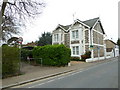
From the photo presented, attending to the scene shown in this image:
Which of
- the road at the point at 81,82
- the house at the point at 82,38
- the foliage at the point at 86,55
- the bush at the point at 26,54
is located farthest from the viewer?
the house at the point at 82,38

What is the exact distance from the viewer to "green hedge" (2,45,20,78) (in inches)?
413

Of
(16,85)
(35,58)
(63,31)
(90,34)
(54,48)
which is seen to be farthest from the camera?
(63,31)

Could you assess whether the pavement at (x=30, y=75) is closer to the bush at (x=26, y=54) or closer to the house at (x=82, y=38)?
the bush at (x=26, y=54)

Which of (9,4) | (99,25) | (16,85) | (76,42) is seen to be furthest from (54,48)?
(99,25)

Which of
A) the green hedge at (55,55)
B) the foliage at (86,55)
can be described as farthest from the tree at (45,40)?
the green hedge at (55,55)

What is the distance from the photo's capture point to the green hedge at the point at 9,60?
1048 centimetres

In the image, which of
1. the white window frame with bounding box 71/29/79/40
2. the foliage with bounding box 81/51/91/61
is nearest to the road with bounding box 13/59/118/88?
the foliage with bounding box 81/51/91/61

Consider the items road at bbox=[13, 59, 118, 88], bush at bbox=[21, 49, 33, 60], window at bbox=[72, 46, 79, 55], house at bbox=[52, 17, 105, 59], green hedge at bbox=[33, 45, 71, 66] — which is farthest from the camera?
window at bbox=[72, 46, 79, 55]

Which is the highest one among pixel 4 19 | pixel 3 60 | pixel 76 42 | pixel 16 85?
pixel 4 19

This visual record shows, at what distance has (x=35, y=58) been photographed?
64.5 ft

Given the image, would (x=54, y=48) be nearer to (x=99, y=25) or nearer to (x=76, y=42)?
(x=76, y=42)

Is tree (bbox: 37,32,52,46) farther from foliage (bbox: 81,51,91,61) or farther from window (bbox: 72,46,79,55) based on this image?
foliage (bbox: 81,51,91,61)

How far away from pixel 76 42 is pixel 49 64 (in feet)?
39.9

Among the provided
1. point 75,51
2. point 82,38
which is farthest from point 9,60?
point 75,51
